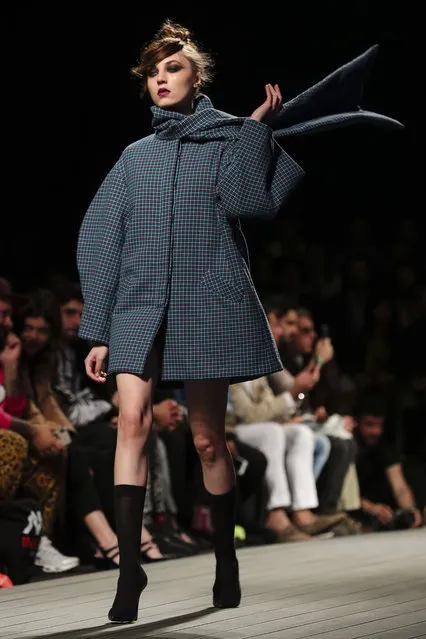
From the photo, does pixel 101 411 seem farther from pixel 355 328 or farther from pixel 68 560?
pixel 355 328

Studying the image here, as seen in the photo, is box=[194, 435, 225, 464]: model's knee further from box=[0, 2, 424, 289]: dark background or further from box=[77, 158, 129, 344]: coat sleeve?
box=[0, 2, 424, 289]: dark background

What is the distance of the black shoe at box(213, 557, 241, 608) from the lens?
119 inches

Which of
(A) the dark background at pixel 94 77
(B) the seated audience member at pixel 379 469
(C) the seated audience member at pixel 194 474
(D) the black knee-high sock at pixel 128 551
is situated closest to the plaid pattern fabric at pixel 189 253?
(D) the black knee-high sock at pixel 128 551

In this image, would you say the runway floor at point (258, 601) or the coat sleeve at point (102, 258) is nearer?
the runway floor at point (258, 601)

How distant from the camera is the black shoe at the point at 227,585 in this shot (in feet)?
9.89

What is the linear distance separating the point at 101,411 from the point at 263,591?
1.35 meters

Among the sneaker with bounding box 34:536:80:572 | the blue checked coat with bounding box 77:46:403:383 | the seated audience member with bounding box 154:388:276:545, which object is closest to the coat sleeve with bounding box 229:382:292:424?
the seated audience member with bounding box 154:388:276:545

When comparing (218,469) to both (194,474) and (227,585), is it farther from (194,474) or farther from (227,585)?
(194,474)

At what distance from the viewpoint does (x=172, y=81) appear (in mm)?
2951

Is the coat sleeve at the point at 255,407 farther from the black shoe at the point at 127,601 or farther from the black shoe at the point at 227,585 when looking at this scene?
the black shoe at the point at 127,601

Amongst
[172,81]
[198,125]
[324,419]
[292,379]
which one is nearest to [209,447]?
[198,125]

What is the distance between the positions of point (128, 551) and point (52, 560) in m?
1.44

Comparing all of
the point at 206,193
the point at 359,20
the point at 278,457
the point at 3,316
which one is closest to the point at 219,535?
the point at 206,193

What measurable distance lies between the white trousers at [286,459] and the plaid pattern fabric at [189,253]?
2420mm
